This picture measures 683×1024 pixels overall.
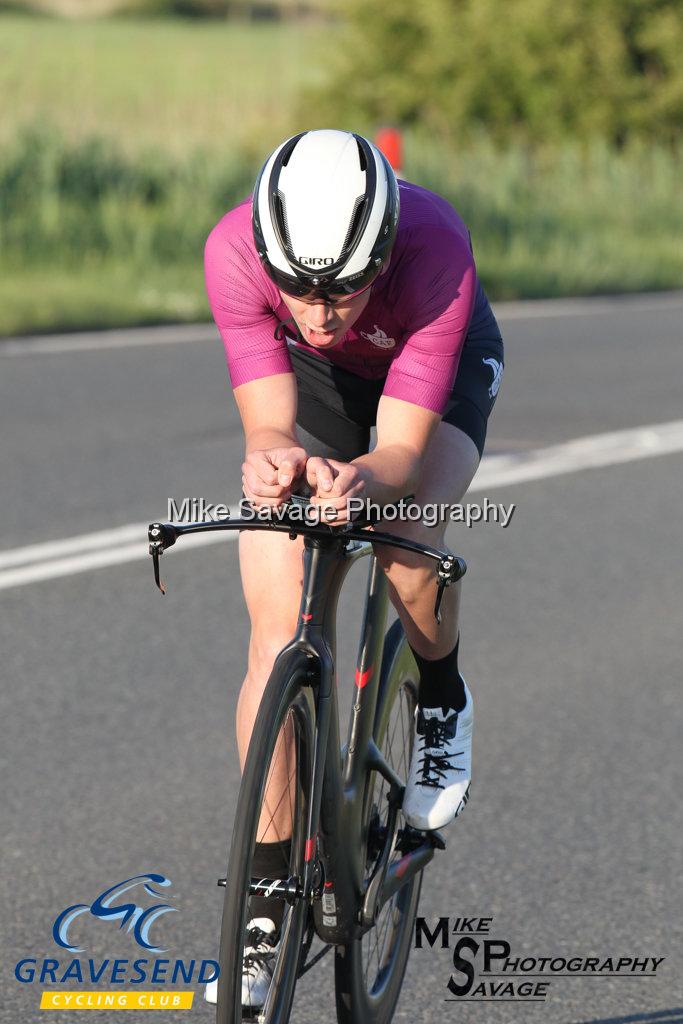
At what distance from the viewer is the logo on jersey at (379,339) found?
3125 millimetres

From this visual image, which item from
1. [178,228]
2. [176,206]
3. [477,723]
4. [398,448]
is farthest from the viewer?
[176,206]

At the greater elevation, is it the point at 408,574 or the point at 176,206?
the point at 176,206

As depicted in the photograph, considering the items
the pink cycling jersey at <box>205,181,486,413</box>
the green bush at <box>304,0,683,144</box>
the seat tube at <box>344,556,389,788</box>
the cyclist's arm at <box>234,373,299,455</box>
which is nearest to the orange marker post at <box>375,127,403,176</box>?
the seat tube at <box>344,556,389,788</box>

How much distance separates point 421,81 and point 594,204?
12110mm

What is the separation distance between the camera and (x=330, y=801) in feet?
9.98

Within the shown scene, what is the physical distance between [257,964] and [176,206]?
15414mm

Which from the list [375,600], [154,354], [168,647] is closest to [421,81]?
[154,354]

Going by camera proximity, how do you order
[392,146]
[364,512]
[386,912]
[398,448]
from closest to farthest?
[364,512] → [398,448] → [386,912] → [392,146]

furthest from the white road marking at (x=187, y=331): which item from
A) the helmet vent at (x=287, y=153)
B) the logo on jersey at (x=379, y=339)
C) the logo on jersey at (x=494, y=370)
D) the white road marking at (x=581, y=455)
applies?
the helmet vent at (x=287, y=153)

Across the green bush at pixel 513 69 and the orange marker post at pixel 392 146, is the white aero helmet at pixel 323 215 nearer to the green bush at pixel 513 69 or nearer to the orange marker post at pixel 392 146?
the orange marker post at pixel 392 146

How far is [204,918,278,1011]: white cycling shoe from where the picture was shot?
2.87 m

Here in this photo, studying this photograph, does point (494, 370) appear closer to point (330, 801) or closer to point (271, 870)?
point (330, 801)

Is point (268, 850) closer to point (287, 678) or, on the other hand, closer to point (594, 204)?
point (287, 678)

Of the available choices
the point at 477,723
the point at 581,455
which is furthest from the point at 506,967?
the point at 581,455
